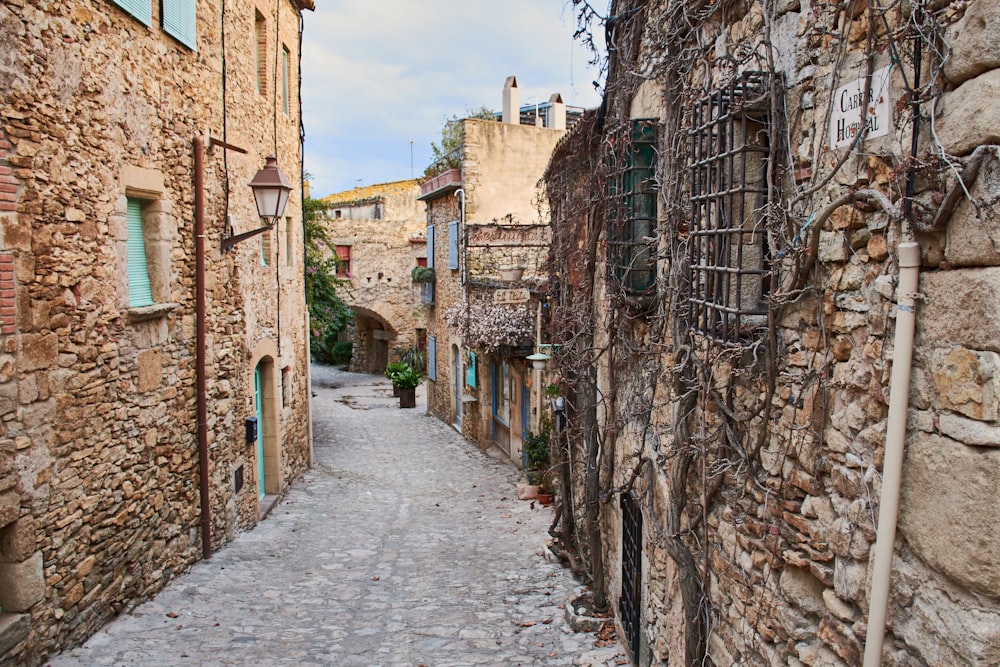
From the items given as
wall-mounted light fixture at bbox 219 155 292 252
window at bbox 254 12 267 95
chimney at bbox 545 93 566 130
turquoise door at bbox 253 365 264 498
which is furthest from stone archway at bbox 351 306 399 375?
wall-mounted light fixture at bbox 219 155 292 252

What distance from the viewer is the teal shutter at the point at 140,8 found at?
5.79m

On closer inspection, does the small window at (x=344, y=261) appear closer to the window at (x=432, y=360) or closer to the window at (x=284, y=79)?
the window at (x=432, y=360)

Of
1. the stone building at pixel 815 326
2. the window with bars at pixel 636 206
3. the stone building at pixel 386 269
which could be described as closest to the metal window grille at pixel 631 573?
the stone building at pixel 815 326

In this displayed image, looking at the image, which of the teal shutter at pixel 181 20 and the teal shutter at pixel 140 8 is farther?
the teal shutter at pixel 181 20

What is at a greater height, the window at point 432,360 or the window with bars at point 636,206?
the window with bars at point 636,206

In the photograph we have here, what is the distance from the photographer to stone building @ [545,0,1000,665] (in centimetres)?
191

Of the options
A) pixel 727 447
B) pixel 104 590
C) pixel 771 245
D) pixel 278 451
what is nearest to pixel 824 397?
pixel 771 245

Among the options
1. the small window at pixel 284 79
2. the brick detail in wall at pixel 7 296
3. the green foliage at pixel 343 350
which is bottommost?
the green foliage at pixel 343 350

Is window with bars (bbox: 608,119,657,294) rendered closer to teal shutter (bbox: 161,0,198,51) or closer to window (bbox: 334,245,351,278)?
teal shutter (bbox: 161,0,198,51)

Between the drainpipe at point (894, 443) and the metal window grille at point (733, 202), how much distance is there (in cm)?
79

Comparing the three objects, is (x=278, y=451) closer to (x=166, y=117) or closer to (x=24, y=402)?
(x=166, y=117)

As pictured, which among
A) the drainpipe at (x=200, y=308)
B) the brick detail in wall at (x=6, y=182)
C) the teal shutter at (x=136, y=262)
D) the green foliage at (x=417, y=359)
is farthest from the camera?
the green foliage at (x=417, y=359)

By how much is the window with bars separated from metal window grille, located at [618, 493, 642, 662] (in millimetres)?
1619

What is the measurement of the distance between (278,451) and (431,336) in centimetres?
979
